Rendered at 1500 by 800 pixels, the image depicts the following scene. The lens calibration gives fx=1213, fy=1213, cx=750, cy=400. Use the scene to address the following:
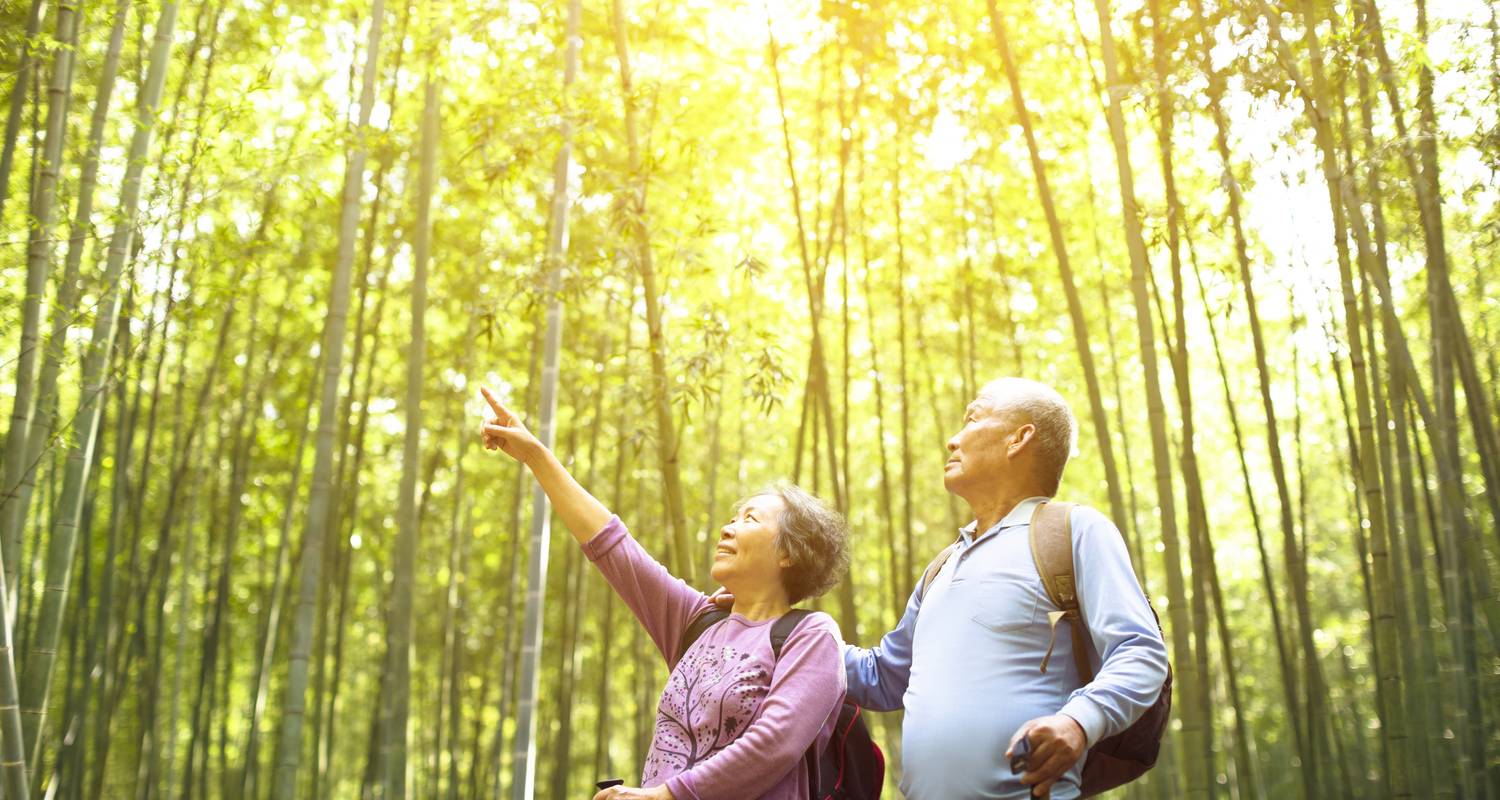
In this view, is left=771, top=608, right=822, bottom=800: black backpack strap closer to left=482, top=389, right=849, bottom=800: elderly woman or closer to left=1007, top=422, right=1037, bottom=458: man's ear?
left=482, top=389, right=849, bottom=800: elderly woman

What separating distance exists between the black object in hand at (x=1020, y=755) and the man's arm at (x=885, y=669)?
0.54 m

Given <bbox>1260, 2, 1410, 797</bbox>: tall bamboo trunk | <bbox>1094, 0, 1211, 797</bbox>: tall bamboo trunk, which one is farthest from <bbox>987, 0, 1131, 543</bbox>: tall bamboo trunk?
<bbox>1260, 2, 1410, 797</bbox>: tall bamboo trunk

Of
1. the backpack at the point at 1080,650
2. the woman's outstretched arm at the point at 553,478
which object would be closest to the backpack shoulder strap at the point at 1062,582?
the backpack at the point at 1080,650

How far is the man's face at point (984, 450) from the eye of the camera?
1.76m

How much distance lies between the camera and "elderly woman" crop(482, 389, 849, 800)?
5.52 ft

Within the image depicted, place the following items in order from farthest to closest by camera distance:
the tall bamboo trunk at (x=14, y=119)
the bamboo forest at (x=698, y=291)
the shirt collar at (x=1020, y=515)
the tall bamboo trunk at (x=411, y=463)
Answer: the tall bamboo trunk at (x=411, y=463), the bamboo forest at (x=698, y=291), the tall bamboo trunk at (x=14, y=119), the shirt collar at (x=1020, y=515)

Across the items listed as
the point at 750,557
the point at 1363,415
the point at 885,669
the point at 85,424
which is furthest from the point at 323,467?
the point at 1363,415

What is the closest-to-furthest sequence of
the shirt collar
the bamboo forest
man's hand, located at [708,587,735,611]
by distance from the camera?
the shirt collar, man's hand, located at [708,587,735,611], the bamboo forest

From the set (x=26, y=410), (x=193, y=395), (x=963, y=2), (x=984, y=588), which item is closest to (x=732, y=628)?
(x=984, y=588)

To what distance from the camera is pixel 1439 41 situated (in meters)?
4.07

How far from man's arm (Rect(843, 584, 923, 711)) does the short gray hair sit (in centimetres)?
31

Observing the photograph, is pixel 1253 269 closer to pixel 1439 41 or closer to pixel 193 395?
pixel 1439 41

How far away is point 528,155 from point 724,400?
4.56m

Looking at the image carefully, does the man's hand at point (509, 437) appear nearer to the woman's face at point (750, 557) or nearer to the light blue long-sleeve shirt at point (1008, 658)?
the woman's face at point (750, 557)
